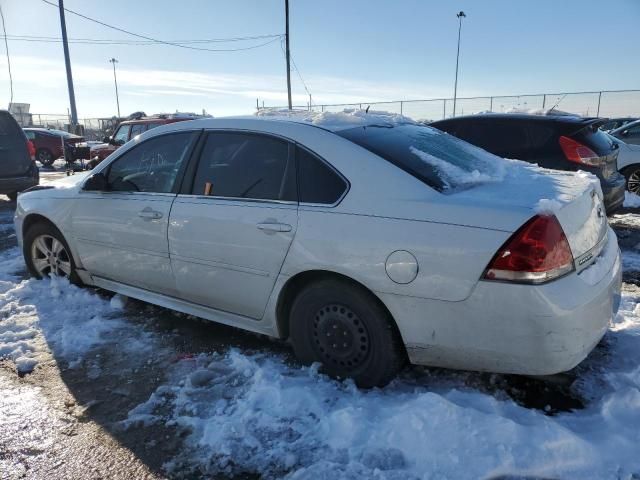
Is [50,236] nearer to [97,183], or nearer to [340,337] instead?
[97,183]

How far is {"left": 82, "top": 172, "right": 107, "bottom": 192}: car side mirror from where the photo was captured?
13.5 ft

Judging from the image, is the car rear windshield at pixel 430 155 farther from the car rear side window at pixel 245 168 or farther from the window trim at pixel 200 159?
the car rear side window at pixel 245 168

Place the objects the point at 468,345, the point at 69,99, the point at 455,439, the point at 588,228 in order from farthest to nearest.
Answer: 1. the point at 69,99
2. the point at 588,228
3. the point at 468,345
4. the point at 455,439

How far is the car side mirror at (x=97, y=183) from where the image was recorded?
162 inches

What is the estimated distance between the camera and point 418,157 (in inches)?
119

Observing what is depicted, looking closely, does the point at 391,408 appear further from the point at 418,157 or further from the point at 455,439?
the point at 418,157

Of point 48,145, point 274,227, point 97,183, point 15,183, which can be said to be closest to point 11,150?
point 15,183

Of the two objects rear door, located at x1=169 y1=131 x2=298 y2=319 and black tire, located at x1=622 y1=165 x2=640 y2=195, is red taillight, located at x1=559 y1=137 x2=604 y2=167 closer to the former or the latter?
black tire, located at x1=622 y1=165 x2=640 y2=195

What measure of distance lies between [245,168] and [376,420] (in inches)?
69.1

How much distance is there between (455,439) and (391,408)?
39 cm

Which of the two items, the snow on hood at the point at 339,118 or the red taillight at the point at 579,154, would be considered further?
the red taillight at the point at 579,154

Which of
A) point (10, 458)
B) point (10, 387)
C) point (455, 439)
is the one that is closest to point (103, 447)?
point (10, 458)

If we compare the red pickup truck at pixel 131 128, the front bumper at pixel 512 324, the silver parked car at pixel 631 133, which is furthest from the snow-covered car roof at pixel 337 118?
the red pickup truck at pixel 131 128

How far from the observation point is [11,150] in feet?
31.8
